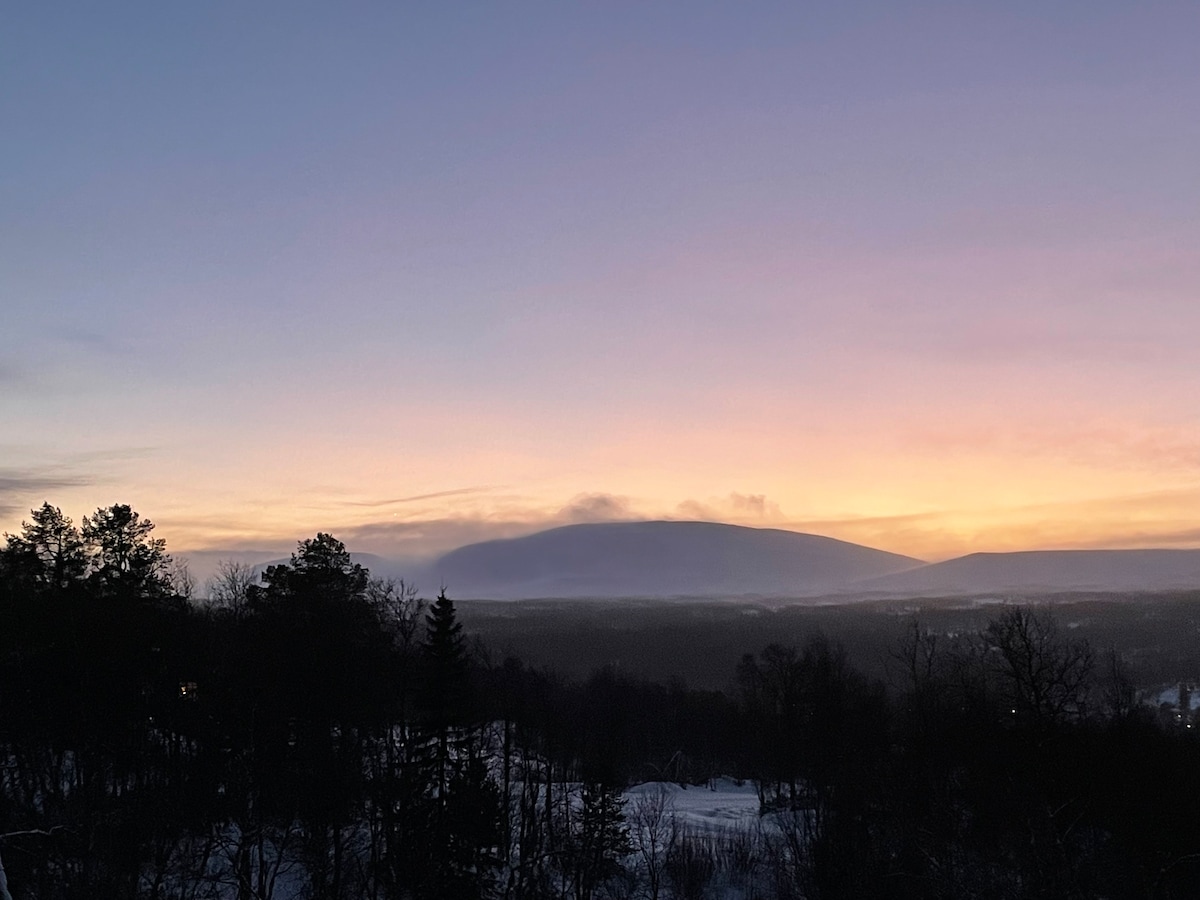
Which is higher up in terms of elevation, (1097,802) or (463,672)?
(463,672)

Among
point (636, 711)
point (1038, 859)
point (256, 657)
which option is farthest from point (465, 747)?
point (636, 711)

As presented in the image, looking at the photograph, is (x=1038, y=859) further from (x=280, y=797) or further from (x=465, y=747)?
(x=280, y=797)

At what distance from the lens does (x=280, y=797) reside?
120 ft

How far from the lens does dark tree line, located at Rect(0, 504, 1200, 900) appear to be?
1222 inches

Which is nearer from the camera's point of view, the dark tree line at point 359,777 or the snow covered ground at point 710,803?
the dark tree line at point 359,777

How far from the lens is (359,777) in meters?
37.3

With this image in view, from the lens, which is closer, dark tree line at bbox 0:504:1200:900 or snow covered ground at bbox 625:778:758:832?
dark tree line at bbox 0:504:1200:900

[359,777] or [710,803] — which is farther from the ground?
[359,777]

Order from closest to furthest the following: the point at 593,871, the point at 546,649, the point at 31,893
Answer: the point at 31,893 → the point at 593,871 → the point at 546,649

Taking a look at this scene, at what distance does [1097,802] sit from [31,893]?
121 feet

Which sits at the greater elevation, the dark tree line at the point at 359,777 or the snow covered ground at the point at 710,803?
the dark tree line at the point at 359,777

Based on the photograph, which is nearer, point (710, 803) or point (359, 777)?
point (359, 777)

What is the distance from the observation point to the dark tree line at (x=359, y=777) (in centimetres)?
3105

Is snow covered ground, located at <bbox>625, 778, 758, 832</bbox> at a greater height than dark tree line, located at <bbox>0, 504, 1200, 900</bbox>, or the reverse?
dark tree line, located at <bbox>0, 504, 1200, 900</bbox>
